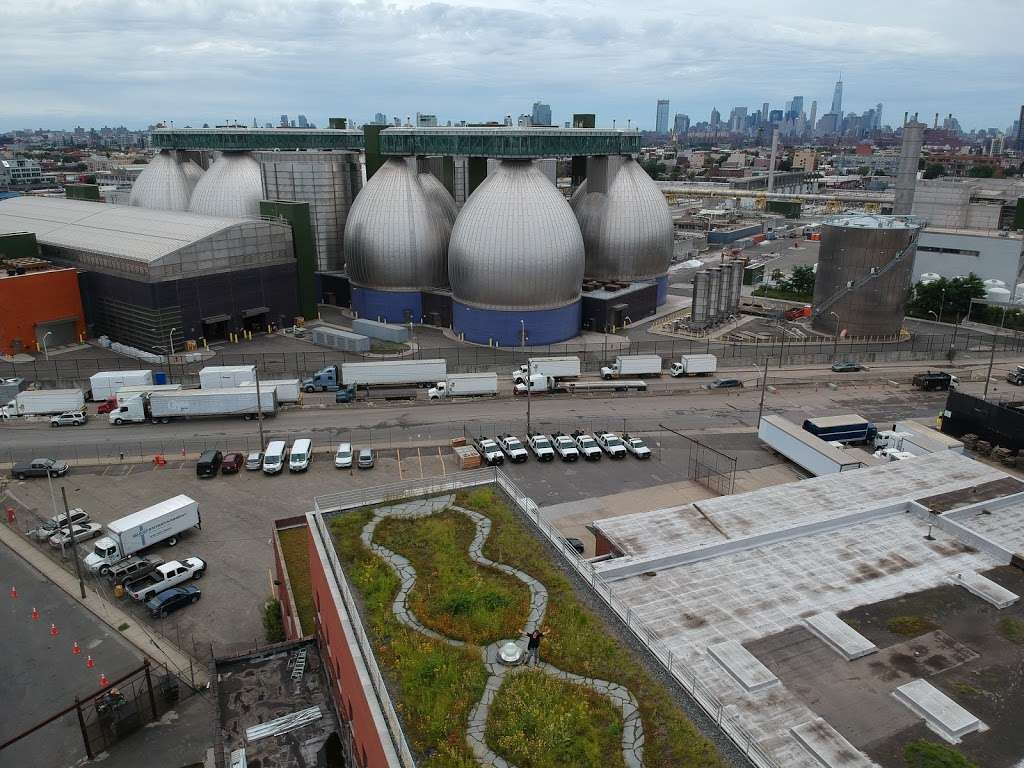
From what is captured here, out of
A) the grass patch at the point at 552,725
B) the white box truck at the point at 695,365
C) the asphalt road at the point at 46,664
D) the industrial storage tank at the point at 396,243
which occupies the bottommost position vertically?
the asphalt road at the point at 46,664

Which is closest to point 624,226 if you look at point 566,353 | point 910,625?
point 566,353

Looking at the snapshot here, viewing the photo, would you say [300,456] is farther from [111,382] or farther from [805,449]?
[805,449]

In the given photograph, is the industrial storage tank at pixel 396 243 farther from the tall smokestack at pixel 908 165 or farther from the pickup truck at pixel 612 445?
the tall smokestack at pixel 908 165

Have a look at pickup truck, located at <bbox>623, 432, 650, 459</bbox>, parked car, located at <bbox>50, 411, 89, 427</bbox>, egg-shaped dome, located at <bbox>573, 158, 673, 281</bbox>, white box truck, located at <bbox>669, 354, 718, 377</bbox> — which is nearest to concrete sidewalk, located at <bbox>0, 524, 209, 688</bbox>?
parked car, located at <bbox>50, 411, 89, 427</bbox>

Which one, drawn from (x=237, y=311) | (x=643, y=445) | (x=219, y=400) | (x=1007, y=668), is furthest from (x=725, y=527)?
(x=237, y=311)

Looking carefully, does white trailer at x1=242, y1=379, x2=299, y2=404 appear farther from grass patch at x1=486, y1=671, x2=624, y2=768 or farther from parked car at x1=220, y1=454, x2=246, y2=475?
grass patch at x1=486, y1=671, x2=624, y2=768

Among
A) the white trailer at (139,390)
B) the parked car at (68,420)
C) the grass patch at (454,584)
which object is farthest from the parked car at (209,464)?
the grass patch at (454,584)

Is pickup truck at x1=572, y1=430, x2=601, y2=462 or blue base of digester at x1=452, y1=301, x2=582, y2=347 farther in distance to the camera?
blue base of digester at x1=452, y1=301, x2=582, y2=347
